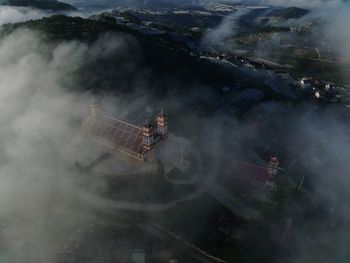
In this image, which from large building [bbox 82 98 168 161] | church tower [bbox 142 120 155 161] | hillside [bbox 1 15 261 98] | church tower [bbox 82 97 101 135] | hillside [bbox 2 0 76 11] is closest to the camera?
church tower [bbox 142 120 155 161]

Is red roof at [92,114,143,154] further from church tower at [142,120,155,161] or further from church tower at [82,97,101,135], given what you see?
church tower at [142,120,155,161]

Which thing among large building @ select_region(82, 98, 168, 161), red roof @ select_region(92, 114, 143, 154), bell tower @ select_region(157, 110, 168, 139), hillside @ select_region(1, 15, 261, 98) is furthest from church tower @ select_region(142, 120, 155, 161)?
hillside @ select_region(1, 15, 261, 98)

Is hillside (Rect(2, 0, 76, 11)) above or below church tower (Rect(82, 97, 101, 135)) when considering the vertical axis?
above

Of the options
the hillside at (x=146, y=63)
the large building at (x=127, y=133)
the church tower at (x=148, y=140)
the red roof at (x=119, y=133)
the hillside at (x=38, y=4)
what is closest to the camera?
the church tower at (x=148, y=140)

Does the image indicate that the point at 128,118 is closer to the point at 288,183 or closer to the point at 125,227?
the point at 125,227

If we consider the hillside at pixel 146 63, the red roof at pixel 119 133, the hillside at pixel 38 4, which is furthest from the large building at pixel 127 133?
the hillside at pixel 38 4

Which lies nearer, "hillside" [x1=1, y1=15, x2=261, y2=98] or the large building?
the large building

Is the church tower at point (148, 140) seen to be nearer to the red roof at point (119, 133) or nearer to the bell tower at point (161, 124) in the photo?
the red roof at point (119, 133)


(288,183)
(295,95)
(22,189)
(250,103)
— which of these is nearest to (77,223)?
(22,189)
